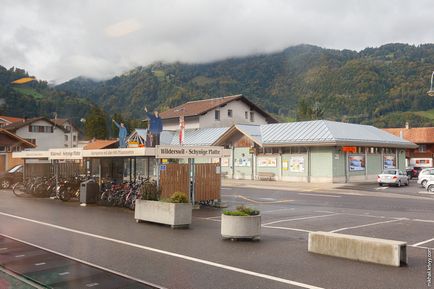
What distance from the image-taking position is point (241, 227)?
11.7 meters

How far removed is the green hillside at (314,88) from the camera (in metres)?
130

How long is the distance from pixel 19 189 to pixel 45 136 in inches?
2367

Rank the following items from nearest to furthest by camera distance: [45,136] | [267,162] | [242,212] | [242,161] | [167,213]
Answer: [242,212], [167,213], [267,162], [242,161], [45,136]

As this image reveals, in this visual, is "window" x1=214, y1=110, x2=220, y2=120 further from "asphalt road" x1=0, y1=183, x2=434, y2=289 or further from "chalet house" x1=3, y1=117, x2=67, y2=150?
"asphalt road" x1=0, y1=183, x2=434, y2=289

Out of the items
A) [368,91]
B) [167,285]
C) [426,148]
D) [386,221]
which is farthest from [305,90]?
[167,285]

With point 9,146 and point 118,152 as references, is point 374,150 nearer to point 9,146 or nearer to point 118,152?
point 118,152

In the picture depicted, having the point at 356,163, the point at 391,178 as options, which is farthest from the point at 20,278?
the point at 356,163

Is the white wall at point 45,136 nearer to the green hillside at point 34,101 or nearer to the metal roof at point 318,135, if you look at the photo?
the green hillside at point 34,101

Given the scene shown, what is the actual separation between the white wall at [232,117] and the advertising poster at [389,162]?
25827 millimetres

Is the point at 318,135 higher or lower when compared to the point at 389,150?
higher

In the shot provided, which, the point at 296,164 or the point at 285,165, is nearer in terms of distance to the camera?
the point at 296,164

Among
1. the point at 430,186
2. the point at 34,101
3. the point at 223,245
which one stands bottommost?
the point at 223,245

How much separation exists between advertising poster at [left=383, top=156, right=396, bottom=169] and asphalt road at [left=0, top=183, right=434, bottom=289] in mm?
24452

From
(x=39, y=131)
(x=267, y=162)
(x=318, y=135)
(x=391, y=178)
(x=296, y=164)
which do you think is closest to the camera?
(x=391, y=178)
